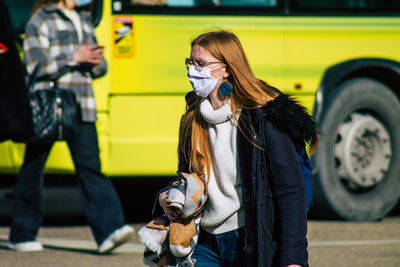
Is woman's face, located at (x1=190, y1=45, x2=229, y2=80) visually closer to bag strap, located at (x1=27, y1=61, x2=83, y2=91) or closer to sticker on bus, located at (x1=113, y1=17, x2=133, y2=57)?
bag strap, located at (x1=27, y1=61, x2=83, y2=91)

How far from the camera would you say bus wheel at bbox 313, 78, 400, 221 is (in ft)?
23.0

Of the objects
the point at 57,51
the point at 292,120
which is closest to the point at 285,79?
the point at 57,51

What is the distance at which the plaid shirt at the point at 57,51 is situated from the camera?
18.6ft

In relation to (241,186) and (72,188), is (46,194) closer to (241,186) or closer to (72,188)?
(72,188)

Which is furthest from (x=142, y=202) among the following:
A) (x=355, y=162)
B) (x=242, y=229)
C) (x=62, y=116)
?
(x=242, y=229)

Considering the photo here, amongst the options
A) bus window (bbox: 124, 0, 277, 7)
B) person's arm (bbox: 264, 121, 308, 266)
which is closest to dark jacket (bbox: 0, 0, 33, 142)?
person's arm (bbox: 264, 121, 308, 266)

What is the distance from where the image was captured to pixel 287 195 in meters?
2.94

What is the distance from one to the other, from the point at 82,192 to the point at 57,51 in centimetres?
98

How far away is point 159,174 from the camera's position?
22.1 feet

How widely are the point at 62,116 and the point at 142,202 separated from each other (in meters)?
2.84

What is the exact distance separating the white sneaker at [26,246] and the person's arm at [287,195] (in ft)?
10.5

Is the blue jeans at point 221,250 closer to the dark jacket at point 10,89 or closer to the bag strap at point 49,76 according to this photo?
the dark jacket at point 10,89

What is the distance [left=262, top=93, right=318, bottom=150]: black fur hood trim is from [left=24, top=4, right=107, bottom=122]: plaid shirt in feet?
9.21

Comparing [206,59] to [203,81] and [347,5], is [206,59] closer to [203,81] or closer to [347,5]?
[203,81]
